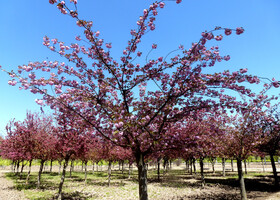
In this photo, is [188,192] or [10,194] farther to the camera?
[188,192]

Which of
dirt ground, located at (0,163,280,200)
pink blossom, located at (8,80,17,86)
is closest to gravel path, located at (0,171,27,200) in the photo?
dirt ground, located at (0,163,280,200)

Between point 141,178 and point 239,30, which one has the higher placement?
point 239,30

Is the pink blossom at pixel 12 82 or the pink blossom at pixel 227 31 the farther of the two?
the pink blossom at pixel 12 82

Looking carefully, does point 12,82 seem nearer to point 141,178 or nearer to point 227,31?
point 141,178

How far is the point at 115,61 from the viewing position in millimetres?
7484

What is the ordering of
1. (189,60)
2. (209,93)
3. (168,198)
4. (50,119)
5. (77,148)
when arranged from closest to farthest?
(189,60), (209,93), (77,148), (168,198), (50,119)

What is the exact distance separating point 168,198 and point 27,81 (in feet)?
44.2

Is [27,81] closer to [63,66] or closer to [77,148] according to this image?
[63,66]

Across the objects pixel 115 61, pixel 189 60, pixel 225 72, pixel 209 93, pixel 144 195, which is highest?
pixel 115 61

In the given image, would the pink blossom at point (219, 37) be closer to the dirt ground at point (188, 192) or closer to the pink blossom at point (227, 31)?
the pink blossom at point (227, 31)

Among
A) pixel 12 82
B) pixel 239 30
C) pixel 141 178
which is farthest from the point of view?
pixel 141 178

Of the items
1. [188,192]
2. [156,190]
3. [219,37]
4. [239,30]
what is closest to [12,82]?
[219,37]

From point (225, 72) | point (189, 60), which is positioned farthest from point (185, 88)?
point (225, 72)

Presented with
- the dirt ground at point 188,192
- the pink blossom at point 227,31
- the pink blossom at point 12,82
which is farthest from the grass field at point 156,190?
the pink blossom at point 227,31
